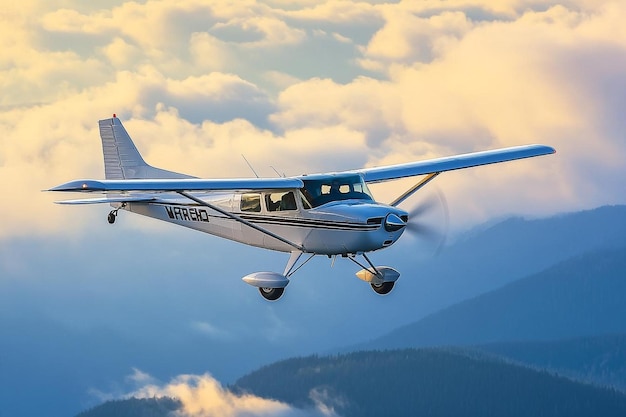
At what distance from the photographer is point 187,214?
4834cm

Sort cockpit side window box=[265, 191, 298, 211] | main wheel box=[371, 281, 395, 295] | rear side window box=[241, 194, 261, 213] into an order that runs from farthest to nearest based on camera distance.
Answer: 1. main wheel box=[371, 281, 395, 295]
2. rear side window box=[241, 194, 261, 213]
3. cockpit side window box=[265, 191, 298, 211]

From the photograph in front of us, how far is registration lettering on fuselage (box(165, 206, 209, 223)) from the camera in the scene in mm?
47531

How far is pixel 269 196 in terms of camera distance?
43.8 meters

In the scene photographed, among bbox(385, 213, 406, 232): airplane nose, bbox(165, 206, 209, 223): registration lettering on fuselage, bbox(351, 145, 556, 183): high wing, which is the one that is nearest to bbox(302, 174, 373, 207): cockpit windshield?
bbox(385, 213, 406, 232): airplane nose

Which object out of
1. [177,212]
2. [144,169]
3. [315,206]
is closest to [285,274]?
[315,206]

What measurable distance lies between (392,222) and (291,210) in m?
4.03

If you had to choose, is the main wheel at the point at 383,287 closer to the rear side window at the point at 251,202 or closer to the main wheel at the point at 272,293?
the main wheel at the point at 272,293

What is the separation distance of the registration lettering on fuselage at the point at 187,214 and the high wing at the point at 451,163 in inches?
258

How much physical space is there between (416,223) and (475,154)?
9155 millimetres

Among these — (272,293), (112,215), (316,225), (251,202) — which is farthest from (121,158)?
(316,225)

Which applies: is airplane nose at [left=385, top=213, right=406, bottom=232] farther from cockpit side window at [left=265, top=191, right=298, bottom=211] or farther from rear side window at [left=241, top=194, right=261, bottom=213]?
rear side window at [left=241, top=194, right=261, bottom=213]

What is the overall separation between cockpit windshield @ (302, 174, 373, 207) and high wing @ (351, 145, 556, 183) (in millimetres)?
2579

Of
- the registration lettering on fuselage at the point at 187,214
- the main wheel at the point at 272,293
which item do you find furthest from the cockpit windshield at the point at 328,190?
the registration lettering on fuselage at the point at 187,214

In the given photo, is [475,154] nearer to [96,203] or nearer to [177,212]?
[177,212]
